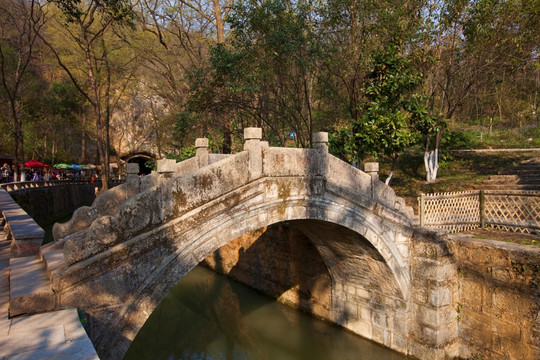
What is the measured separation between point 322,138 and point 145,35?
19.4 m

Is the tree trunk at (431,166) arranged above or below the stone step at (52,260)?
above

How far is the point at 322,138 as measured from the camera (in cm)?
662

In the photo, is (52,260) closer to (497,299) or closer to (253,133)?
(253,133)

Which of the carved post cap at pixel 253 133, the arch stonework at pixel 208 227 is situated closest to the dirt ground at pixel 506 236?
the arch stonework at pixel 208 227

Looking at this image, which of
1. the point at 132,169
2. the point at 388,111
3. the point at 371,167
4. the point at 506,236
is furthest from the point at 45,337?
the point at 388,111

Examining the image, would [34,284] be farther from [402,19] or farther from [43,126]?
[43,126]

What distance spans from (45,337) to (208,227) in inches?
98.0

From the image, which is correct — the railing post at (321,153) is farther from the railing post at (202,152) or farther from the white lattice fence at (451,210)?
the railing post at (202,152)

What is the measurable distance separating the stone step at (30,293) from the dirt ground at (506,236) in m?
7.98

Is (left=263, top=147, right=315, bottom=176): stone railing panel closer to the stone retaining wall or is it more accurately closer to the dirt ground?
the stone retaining wall

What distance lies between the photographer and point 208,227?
537 cm

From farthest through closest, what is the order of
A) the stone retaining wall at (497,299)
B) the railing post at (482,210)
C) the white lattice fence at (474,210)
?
1. the railing post at (482,210)
2. the white lattice fence at (474,210)
3. the stone retaining wall at (497,299)

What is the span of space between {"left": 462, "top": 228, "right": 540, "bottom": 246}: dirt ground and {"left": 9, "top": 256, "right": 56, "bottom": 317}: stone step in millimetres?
7982

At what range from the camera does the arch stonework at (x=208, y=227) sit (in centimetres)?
443
